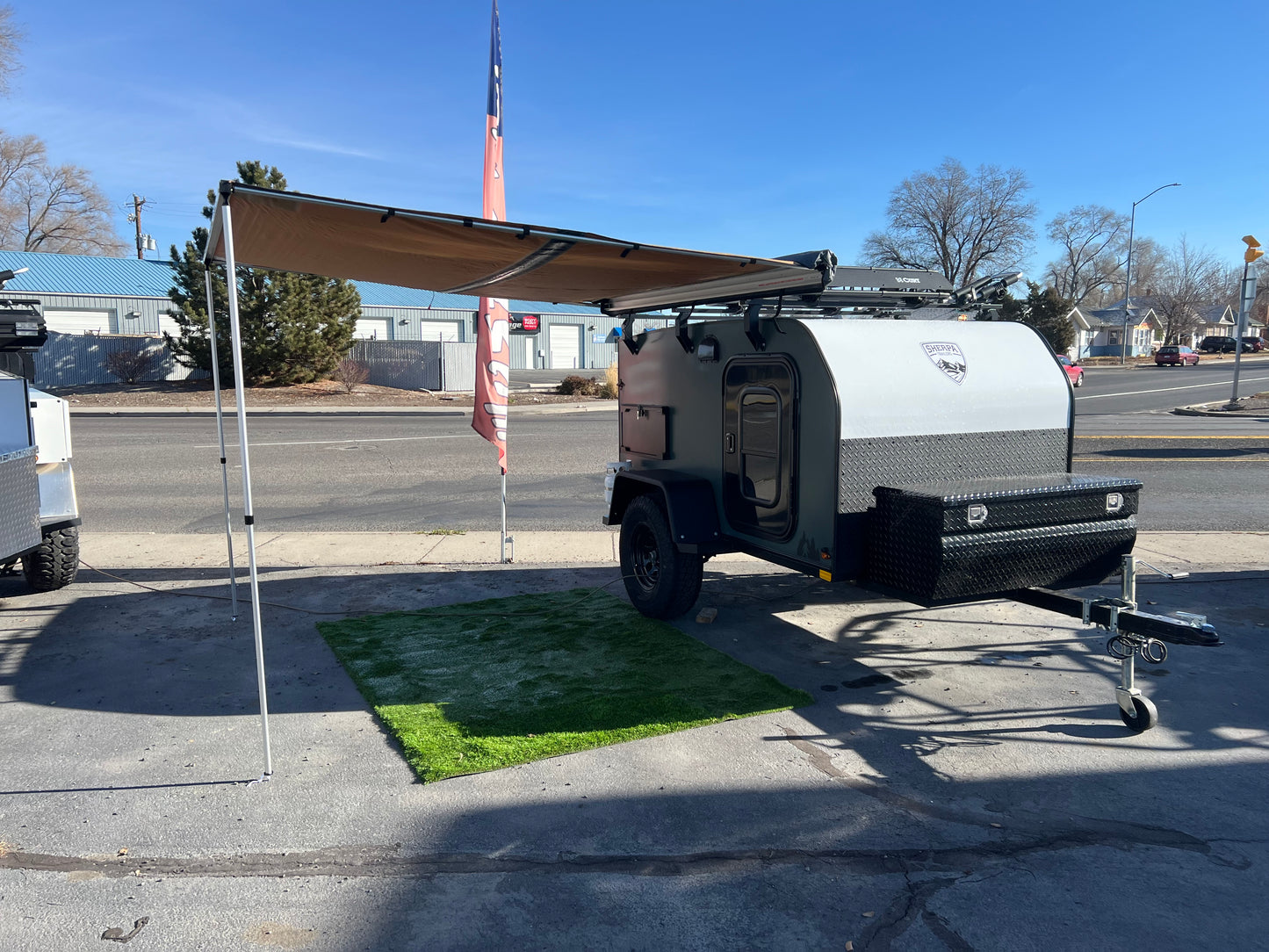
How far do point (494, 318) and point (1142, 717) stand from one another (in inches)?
236

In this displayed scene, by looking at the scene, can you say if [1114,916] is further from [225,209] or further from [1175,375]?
[1175,375]

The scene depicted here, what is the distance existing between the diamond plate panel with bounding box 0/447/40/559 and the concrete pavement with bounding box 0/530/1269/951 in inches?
26.5

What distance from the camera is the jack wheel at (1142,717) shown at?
4508 millimetres

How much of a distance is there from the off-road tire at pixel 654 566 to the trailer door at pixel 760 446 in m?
0.46

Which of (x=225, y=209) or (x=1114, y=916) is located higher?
(x=225, y=209)

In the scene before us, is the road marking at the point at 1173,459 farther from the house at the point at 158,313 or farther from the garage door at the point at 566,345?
the garage door at the point at 566,345

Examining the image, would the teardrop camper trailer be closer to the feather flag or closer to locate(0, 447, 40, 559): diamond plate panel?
the feather flag

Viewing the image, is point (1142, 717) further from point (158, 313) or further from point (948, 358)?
point (158, 313)

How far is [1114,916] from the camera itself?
3057 millimetres

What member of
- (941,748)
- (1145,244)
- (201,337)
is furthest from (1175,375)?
(1145,244)

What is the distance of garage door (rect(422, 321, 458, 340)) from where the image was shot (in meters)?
52.8

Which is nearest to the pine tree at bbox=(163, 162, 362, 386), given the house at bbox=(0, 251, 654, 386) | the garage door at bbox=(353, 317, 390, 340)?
the house at bbox=(0, 251, 654, 386)

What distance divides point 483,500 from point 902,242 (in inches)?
2562

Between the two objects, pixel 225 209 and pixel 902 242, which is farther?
pixel 902 242
